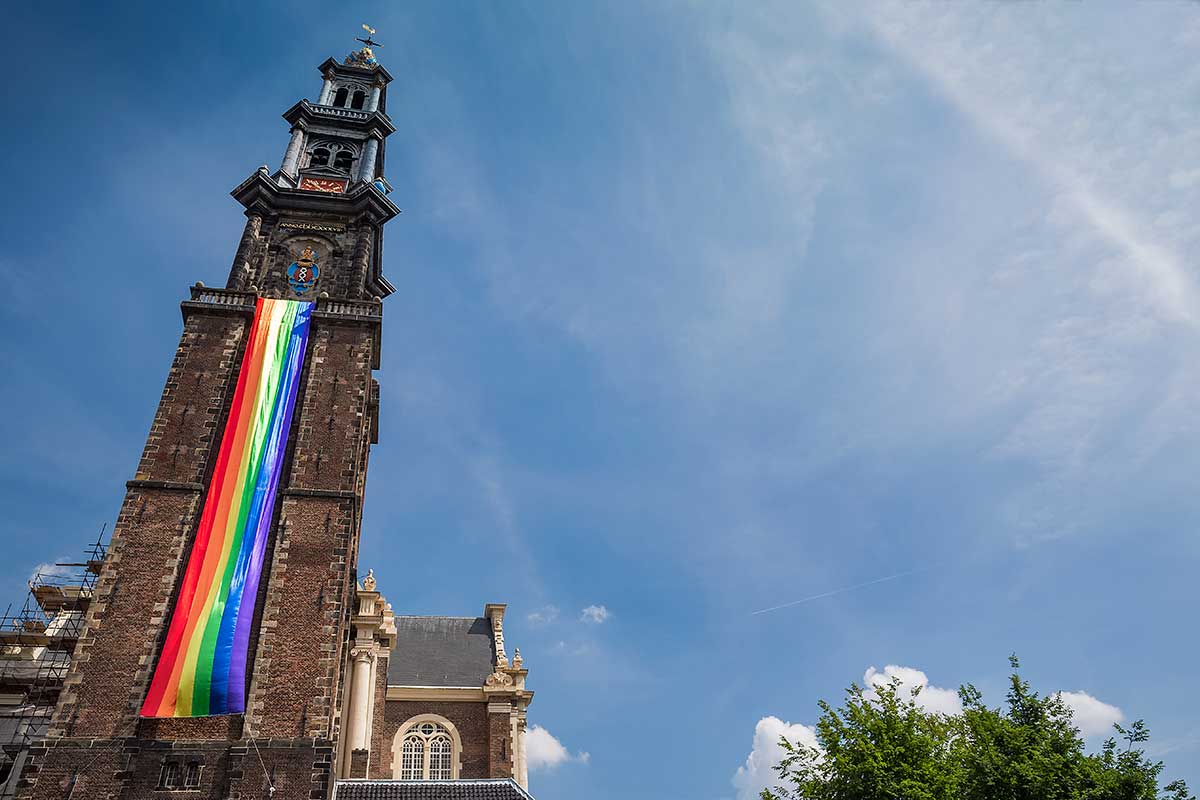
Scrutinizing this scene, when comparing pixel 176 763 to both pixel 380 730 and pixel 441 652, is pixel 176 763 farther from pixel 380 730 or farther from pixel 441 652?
pixel 441 652

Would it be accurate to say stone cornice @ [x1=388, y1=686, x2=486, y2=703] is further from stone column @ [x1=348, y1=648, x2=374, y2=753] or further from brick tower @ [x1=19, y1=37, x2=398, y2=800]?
brick tower @ [x1=19, y1=37, x2=398, y2=800]

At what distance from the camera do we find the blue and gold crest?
4128 cm

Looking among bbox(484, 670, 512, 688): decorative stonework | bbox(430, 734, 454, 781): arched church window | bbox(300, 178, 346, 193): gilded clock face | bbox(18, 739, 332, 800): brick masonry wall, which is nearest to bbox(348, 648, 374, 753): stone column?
bbox(430, 734, 454, 781): arched church window

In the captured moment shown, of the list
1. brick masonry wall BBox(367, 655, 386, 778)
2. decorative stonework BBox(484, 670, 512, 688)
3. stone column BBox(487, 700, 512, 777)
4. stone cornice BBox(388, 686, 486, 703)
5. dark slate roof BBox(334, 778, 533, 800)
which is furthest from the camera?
decorative stonework BBox(484, 670, 512, 688)

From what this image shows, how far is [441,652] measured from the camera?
4706 centimetres

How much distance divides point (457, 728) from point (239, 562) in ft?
58.5

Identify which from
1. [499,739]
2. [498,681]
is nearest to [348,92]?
[498,681]

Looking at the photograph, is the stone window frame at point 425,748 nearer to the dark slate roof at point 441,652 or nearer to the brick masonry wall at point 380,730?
the brick masonry wall at point 380,730

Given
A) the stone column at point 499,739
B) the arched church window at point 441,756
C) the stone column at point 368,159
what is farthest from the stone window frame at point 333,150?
the arched church window at point 441,756

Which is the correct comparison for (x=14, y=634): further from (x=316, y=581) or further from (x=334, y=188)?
(x=334, y=188)

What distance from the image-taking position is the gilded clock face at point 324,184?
46719mm

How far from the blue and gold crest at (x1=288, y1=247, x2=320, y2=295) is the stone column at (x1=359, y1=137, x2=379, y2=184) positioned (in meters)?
6.63

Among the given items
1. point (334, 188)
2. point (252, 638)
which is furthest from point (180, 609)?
point (334, 188)

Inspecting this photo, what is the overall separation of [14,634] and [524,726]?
25009 millimetres
